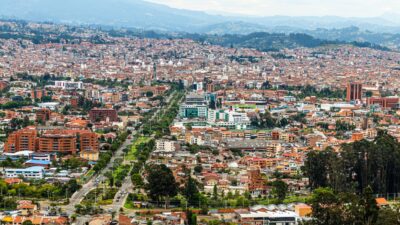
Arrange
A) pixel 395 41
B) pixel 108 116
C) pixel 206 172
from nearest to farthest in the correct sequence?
pixel 206 172, pixel 108 116, pixel 395 41

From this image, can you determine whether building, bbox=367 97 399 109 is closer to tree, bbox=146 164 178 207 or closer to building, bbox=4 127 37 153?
building, bbox=4 127 37 153

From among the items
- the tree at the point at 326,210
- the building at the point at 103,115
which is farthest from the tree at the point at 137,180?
the building at the point at 103,115

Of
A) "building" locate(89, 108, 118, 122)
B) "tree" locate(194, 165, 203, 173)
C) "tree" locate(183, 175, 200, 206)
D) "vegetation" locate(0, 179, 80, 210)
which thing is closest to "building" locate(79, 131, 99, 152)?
"tree" locate(194, 165, 203, 173)

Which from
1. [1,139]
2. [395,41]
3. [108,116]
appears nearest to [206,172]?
[1,139]

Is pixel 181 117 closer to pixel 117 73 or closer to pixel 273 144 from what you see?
pixel 273 144

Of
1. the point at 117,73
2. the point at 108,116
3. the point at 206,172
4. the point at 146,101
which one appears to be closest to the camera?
the point at 206,172

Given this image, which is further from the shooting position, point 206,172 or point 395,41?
point 395,41
